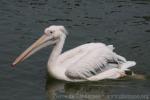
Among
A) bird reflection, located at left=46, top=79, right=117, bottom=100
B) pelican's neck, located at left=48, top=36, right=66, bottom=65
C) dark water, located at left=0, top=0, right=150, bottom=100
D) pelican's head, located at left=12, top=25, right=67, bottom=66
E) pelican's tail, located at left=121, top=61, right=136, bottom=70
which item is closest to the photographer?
bird reflection, located at left=46, top=79, right=117, bottom=100

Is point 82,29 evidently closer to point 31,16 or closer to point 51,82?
point 31,16

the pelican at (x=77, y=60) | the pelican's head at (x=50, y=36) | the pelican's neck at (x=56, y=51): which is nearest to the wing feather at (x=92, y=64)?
the pelican at (x=77, y=60)


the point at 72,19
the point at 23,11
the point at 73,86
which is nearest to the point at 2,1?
the point at 23,11

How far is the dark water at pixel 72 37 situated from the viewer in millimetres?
10195

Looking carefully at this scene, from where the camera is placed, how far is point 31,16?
14.1 m

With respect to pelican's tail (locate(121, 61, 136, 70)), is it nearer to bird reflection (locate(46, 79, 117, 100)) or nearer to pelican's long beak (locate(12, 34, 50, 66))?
bird reflection (locate(46, 79, 117, 100))

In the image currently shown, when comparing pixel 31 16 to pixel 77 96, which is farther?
pixel 31 16

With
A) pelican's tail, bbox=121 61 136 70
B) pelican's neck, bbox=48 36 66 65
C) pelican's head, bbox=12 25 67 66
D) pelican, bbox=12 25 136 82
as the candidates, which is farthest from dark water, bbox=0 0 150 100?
pelican's head, bbox=12 25 67 66

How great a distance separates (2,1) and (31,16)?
1563 millimetres

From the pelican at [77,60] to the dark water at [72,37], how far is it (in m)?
0.18

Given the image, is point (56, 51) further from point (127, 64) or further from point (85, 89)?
point (127, 64)

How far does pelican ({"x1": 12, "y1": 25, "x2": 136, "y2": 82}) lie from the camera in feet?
34.4

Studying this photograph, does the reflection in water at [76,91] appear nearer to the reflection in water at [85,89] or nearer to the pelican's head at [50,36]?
the reflection in water at [85,89]

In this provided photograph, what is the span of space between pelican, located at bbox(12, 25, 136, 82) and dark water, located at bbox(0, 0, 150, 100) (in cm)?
18
